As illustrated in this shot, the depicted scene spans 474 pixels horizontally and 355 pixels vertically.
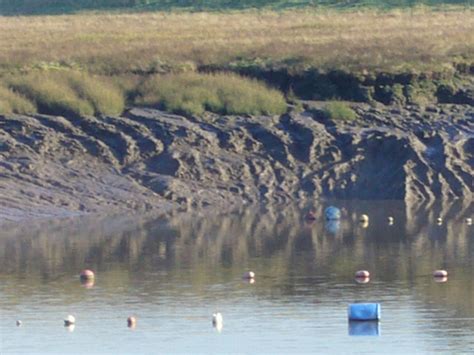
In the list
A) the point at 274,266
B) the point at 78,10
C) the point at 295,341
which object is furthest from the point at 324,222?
the point at 78,10

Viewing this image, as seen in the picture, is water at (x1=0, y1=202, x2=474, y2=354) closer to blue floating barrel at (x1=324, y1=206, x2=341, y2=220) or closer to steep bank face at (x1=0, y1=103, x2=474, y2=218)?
blue floating barrel at (x1=324, y1=206, x2=341, y2=220)

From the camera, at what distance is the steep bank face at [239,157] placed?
36.9 m

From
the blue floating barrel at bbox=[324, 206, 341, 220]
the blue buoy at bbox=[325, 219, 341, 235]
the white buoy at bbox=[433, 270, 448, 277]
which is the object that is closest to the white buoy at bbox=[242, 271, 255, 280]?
the white buoy at bbox=[433, 270, 448, 277]

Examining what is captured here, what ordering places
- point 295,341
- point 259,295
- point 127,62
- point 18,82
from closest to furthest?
1. point 295,341
2. point 259,295
3. point 18,82
4. point 127,62

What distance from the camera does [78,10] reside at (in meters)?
78.1

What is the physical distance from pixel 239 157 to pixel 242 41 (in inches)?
408

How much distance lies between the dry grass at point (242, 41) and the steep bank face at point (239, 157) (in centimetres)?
391

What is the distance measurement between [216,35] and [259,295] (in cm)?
2856

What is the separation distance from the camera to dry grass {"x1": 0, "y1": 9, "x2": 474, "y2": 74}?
44.1 metres

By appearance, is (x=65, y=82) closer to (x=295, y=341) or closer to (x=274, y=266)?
(x=274, y=266)

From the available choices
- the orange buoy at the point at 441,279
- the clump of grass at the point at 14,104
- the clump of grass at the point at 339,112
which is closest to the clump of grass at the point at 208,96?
the clump of grass at the point at 339,112

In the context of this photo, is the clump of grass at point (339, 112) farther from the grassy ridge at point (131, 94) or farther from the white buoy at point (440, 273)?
the white buoy at point (440, 273)

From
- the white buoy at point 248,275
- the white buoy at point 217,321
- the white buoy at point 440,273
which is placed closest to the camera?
the white buoy at point 217,321

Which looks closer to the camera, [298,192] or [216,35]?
[298,192]
